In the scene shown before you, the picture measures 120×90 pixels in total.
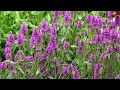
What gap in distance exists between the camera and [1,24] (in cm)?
329

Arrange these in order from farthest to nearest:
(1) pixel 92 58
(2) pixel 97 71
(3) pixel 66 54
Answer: (3) pixel 66 54
(1) pixel 92 58
(2) pixel 97 71

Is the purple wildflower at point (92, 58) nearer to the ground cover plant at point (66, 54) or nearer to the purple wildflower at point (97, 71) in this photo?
the ground cover plant at point (66, 54)

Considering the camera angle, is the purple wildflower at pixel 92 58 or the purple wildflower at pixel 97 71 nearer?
the purple wildflower at pixel 97 71

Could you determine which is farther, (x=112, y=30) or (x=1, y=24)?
(x=1, y=24)

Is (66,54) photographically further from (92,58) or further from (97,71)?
(97,71)

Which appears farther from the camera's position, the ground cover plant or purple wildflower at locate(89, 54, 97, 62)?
purple wildflower at locate(89, 54, 97, 62)

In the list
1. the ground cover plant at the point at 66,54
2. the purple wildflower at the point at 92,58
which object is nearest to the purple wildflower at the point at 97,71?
the ground cover plant at the point at 66,54

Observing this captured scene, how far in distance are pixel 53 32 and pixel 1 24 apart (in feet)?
3.35

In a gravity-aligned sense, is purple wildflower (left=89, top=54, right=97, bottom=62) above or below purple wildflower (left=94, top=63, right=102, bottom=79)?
above

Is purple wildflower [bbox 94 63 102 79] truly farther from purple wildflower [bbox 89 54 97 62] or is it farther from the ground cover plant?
purple wildflower [bbox 89 54 97 62]

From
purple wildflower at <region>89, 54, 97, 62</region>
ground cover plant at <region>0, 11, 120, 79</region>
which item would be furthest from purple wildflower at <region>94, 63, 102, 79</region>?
purple wildflower at <region>89, 54, 97, 62</region>

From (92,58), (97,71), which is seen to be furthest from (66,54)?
(97,71)
